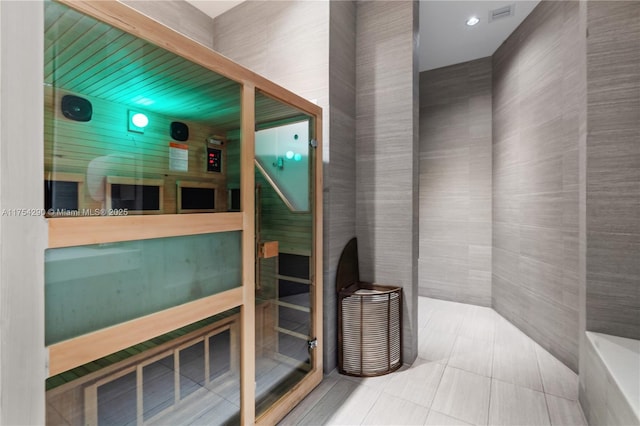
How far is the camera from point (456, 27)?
2703mm

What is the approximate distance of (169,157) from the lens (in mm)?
1055

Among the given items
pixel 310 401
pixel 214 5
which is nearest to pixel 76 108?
pixel 310 401

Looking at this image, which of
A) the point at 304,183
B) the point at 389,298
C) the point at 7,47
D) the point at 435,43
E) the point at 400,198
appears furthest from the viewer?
the point at 435,43

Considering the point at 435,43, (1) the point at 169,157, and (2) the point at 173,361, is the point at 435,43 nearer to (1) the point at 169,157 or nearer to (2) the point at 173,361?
(1) the point at 169,157

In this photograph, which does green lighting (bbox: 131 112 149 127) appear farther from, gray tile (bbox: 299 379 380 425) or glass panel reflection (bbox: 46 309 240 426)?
gray tile (bbox: 299 379 380 425)

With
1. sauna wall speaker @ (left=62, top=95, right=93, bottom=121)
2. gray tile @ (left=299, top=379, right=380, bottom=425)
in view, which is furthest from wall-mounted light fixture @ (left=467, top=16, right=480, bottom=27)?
gray tile @ (left=299, top=379, right=380, bottom=425)

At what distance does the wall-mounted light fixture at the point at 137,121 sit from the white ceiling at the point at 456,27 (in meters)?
2.00

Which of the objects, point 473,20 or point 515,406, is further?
point 473,20

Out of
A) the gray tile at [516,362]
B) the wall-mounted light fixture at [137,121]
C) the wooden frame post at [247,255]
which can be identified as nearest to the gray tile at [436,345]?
the gray tile at [516,362]

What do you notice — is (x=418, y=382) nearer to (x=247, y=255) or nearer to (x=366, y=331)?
(x=366, y=331)

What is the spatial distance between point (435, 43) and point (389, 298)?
2679 mm

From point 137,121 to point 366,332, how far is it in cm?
174

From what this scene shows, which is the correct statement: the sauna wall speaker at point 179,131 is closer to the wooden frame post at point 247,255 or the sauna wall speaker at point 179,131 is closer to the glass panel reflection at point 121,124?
the glass panel reflection at point 121,124

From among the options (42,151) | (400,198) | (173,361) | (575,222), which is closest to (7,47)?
(42,151)
